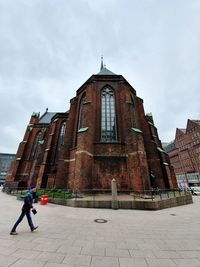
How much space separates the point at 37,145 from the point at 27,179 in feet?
22.0

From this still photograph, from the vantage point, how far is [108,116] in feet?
53.5

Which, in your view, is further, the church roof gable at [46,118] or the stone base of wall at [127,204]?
the church roof gable at [46,118]

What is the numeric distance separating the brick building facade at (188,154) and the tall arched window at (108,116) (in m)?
41.4

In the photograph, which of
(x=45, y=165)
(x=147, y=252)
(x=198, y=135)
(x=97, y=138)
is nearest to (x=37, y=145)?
(x=45, y=165)

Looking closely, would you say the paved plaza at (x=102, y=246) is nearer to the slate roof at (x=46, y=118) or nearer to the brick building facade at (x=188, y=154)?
the slate roof at (x=46, y=118)

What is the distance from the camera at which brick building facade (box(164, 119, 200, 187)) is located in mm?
48928

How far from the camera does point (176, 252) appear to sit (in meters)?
3.49

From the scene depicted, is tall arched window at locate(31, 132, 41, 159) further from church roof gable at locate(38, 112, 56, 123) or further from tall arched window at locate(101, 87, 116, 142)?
tall arched window at locate(101, 87, 116, 142)

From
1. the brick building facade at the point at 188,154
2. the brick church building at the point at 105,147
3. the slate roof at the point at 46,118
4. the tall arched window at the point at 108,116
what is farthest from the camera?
the brick building facade at the point at 188,154

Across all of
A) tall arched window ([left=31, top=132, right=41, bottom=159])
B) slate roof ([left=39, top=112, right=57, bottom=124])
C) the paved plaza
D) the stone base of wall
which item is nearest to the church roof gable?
slate roof ([left=39, top=112, right=57, bottom=124])

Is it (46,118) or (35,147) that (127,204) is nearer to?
(35,147)

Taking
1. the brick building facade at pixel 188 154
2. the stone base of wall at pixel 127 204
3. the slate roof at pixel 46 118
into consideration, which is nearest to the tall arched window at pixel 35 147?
the slate roof at pixel 46 118

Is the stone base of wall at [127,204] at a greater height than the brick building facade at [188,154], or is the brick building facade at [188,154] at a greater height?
the brick building facade at [188,154]

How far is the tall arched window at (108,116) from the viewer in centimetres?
1545
